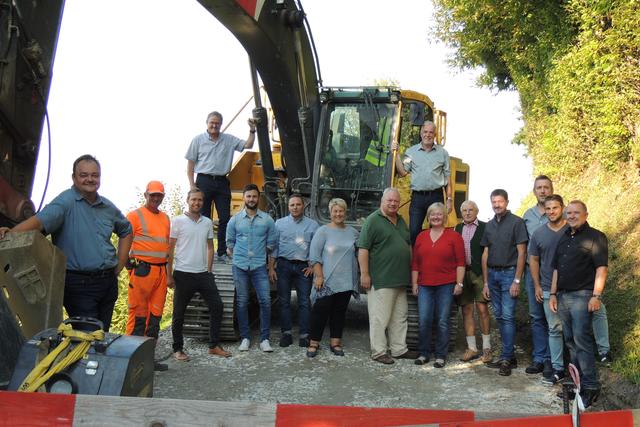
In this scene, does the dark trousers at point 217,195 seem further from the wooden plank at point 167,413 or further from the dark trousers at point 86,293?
the wooden plank at point 167,413

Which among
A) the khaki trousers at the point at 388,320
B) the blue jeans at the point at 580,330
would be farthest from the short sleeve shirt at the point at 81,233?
the blue jeans at the point at 580,330

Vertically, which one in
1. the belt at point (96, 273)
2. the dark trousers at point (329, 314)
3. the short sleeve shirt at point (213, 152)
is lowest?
the dark trousers at point (329, 314)

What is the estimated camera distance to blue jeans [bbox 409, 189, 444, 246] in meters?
7.99

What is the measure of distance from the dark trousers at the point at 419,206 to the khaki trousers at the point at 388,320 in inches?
33.4

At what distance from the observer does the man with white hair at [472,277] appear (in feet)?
24.4

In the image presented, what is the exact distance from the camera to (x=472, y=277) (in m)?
7.55

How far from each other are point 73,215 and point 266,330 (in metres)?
3.43

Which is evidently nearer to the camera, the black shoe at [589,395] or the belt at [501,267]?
the black shoe at [589,395]

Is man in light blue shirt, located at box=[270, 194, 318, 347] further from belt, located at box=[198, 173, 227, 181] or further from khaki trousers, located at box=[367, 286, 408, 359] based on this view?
belt, located at box=[198, 173, 227, 181]

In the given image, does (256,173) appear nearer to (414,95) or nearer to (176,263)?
(414,95)

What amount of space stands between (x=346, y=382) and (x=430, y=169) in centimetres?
272

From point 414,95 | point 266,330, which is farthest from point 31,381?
Result: point 414,95

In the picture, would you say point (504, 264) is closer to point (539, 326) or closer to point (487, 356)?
point (539, 326)

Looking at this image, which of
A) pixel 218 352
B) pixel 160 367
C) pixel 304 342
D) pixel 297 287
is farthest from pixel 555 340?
pixel 160 367
